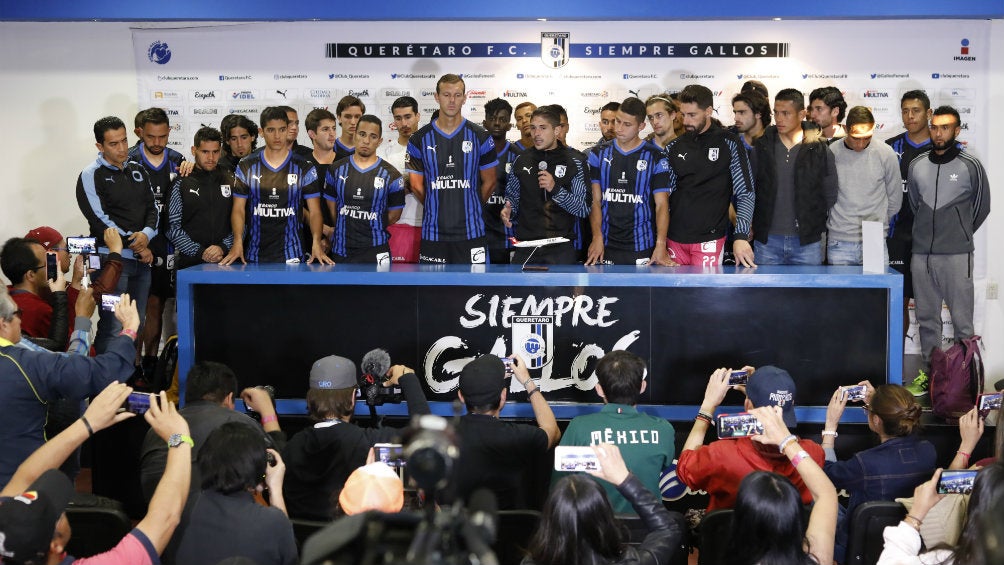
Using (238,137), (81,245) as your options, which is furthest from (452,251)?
(81,245)

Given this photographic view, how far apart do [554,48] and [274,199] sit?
2590mm

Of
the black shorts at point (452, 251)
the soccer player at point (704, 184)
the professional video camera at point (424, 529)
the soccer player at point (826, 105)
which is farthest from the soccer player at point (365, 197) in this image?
the professional video camera at point (424, 529)

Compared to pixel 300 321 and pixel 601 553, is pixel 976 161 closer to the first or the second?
pixel 300 321

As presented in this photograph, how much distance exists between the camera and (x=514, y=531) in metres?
3.28

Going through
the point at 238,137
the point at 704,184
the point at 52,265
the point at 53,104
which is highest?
the point at 53,104

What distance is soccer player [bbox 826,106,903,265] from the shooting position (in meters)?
6.21

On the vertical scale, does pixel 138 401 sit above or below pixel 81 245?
below

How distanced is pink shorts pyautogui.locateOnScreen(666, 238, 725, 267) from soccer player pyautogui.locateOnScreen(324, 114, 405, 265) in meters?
1.69

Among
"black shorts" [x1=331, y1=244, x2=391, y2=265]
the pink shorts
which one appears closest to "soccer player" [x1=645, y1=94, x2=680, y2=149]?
the pink shorts

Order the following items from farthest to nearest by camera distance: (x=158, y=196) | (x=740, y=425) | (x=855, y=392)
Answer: (x=158, y=196) → (x=855, y=392) → (x=740, y=425)

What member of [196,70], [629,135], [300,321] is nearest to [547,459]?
[300,321]

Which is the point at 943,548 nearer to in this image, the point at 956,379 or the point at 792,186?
the point at 956,379

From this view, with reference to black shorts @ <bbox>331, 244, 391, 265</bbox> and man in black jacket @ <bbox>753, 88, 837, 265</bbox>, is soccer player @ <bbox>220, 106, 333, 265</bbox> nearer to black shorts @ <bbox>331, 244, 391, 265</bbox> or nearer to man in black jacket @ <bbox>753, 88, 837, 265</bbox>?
black shorts @ <bbox>331, 244, 391, 265</bbox>

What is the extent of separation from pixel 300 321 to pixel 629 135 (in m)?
2.25
